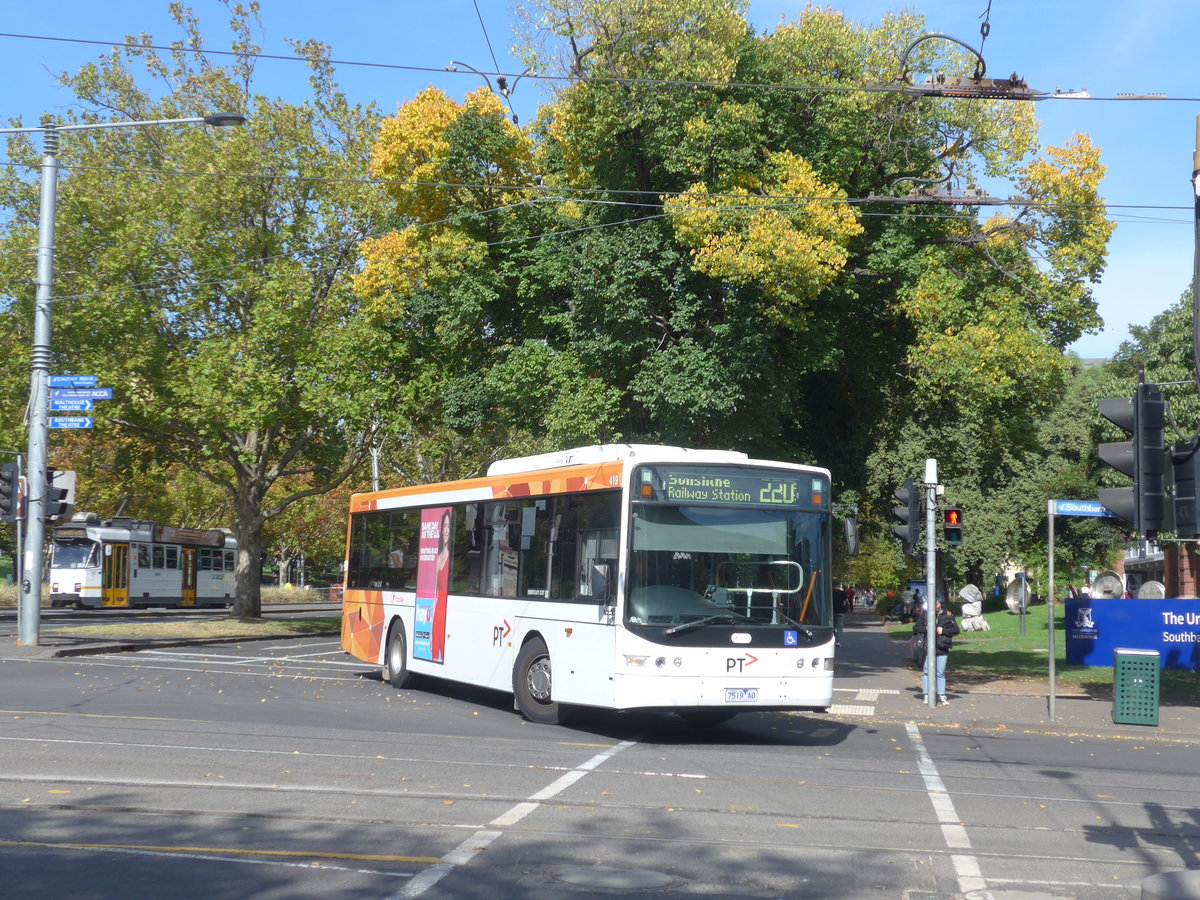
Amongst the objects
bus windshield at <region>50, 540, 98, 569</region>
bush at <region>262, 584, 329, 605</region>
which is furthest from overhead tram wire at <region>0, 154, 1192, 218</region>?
bush at <region>262, 584, 329, 605</region>

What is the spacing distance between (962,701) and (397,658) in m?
8.81

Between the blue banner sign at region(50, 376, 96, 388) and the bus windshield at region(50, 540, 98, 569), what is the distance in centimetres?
2519

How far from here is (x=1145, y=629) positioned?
2077cm

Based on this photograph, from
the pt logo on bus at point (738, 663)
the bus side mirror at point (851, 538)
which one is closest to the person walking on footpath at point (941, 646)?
the bus side mirror at point (851, 538)

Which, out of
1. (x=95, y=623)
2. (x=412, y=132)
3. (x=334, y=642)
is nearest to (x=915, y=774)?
(x=412, y=132)

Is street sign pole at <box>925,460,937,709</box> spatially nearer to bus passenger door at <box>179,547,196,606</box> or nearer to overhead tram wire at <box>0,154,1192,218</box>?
overhead tram wire at <box>0,154,1192,218</box>

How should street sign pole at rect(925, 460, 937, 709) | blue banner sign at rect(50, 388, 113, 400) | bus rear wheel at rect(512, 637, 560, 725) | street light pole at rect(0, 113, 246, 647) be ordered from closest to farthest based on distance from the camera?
bus rear wheel at rect(512, 637, 560, 725)
street sign pole at rect(925, 460, 937, 709)
street light pole at rect(0, 113, 246, 647)
blue banner sign at rect(50, 388, 113, 400)

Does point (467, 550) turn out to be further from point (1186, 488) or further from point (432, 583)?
point (1186, 488)

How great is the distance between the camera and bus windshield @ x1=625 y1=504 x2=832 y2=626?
13.5m

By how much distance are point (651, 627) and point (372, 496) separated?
8744mm

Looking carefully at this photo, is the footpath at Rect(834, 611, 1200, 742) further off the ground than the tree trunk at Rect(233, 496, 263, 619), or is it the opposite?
the tree trunk at Rect(233, 496, 263, 619)

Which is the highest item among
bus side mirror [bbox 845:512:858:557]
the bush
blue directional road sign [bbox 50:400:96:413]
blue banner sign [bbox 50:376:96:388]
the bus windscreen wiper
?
blue banner sign [bbox 50:376:96:388]

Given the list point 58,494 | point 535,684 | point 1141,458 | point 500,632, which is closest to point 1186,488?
point 1141,458

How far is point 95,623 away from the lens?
1401 inches
